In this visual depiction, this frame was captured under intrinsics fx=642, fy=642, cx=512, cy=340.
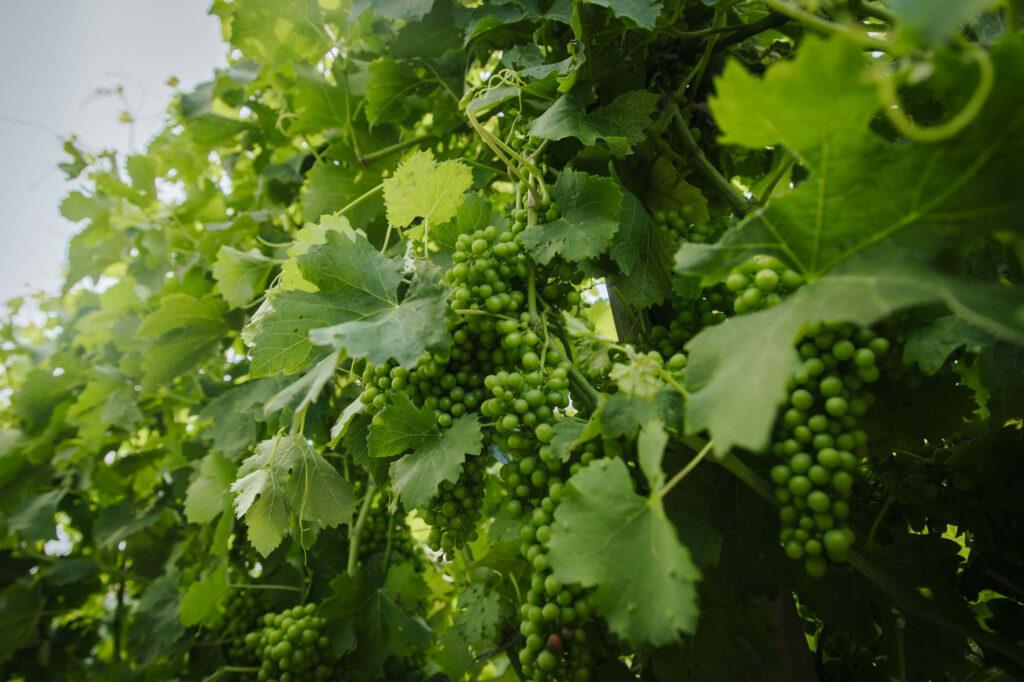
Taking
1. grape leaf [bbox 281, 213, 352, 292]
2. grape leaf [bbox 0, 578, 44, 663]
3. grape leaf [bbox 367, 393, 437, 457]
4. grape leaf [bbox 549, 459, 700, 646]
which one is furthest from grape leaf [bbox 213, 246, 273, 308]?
grape leaf [bbox 0, 578, 44, 663]

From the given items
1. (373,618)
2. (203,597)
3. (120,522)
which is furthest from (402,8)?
(120,522)

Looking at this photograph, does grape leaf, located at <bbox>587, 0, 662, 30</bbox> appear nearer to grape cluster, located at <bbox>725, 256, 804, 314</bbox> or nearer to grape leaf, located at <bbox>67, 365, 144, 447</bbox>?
grape cluster, located at <bbox>725, 256, 804, 314</bbox>

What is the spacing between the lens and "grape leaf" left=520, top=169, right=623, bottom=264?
94cm

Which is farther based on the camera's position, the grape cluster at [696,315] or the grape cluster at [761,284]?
the grape cluster at [696,315]

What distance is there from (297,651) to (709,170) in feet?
3.98

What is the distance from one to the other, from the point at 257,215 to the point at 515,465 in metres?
1.32

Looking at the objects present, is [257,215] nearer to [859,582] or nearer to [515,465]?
[515,465]

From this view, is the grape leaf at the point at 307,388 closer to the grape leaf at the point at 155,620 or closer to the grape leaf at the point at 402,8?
the grape leaf at the point at 402,8

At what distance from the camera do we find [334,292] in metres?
0.97

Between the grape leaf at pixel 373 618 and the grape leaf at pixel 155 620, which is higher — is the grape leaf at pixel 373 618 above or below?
above

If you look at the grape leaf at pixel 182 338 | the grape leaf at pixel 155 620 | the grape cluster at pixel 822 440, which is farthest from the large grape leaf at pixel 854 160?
the grape leaf at pixel 155 620

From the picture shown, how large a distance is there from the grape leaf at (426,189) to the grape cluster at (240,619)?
3.71ft

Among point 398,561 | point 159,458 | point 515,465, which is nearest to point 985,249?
point 515,465

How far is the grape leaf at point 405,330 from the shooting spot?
84 centimetres
